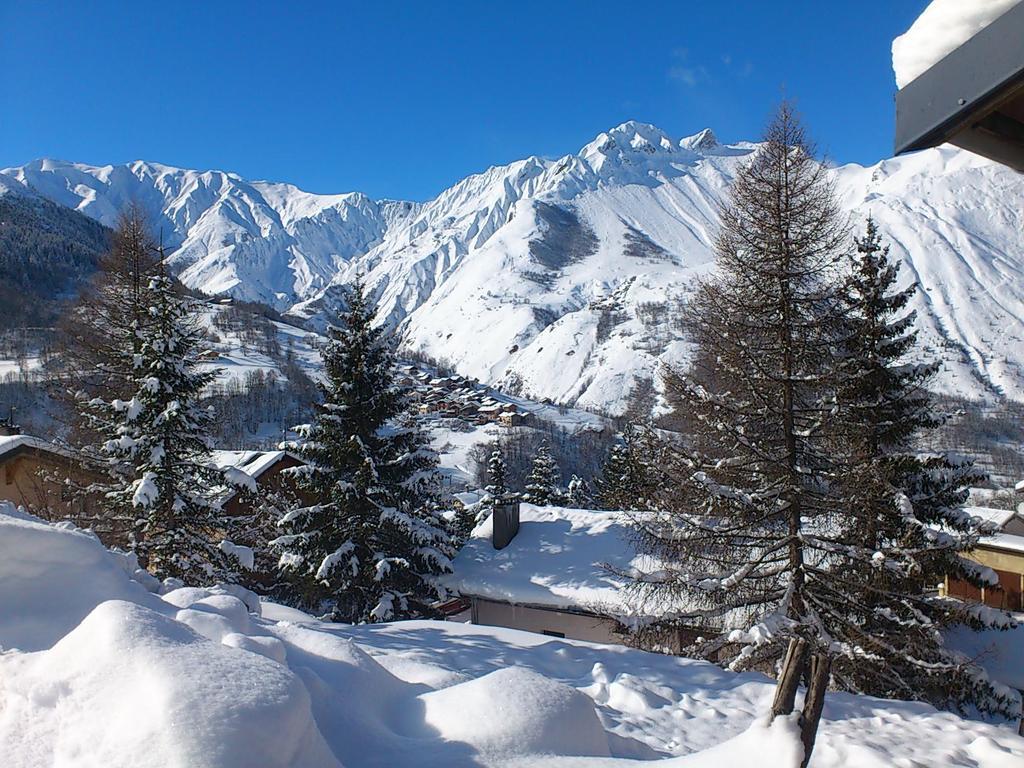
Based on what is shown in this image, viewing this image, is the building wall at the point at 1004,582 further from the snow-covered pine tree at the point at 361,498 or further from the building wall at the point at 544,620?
the snow-covered pine tree at the point at 361,498

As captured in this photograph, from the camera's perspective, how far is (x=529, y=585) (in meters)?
17.0

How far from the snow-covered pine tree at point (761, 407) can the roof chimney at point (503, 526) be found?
9.37 meters

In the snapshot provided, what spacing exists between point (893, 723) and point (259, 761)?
689cm


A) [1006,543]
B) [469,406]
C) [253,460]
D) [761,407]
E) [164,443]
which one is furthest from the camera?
[469,406]

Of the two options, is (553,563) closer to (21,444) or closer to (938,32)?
(21,444)

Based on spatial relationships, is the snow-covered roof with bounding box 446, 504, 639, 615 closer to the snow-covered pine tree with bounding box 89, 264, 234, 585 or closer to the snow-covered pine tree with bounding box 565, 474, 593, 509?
the snow-covered pine tree with bounding box 89, 264, 234, 585

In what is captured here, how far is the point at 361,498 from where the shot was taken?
14664 millimetres

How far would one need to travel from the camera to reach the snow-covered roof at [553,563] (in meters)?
16.3

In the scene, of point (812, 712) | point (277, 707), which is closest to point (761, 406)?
point (812, 712)

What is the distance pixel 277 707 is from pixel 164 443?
12.5 meters

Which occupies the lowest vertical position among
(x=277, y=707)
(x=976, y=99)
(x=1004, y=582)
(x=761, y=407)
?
(x=1004, y=582)

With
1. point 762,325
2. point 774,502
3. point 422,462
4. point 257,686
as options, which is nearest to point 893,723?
point 774,502

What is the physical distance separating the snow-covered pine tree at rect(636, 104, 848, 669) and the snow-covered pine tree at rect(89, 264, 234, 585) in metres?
9.65

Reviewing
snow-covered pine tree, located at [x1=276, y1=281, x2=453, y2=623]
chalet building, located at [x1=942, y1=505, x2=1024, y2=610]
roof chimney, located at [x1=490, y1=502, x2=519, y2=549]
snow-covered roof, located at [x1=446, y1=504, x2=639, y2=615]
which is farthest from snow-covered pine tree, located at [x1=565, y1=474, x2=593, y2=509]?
snow-covered pine tree, located at [x1=276, y1=281, x2=453, y2=623]
